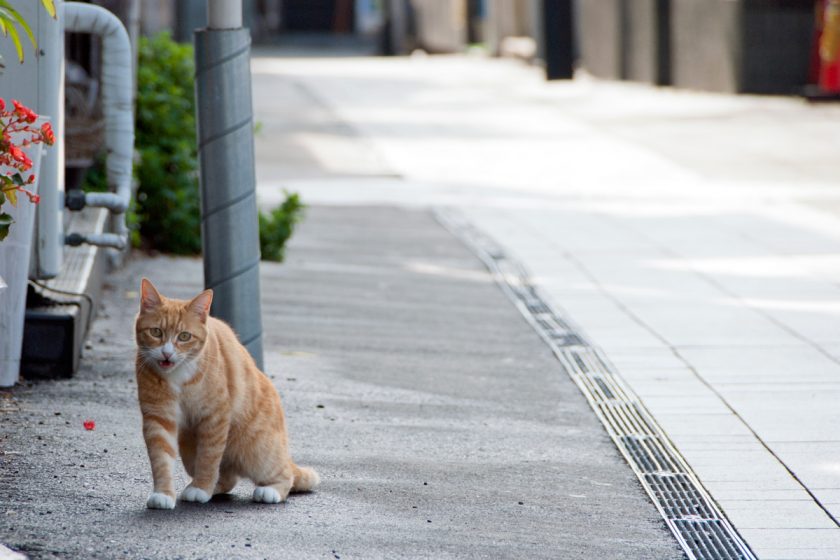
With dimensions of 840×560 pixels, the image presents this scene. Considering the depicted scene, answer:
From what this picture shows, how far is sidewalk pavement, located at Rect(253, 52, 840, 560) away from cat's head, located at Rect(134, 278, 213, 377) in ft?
6.86

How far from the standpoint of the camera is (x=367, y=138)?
75.8 feet

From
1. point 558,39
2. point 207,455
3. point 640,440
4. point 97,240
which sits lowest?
point 640,440

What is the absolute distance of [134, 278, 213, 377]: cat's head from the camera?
17.3 ft

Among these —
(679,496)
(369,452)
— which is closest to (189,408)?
(369,452)

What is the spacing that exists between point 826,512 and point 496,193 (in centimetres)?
1157

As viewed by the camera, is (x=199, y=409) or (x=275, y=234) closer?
(x=199, y=409)

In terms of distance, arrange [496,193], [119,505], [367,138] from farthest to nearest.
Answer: [367,138], [496,193], [119,505]

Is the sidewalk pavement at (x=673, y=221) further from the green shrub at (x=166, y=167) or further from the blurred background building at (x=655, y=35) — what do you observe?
the green shrub at (x=166, y=167)

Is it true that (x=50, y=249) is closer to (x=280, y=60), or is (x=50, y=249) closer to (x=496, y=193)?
(x=496, y=193)

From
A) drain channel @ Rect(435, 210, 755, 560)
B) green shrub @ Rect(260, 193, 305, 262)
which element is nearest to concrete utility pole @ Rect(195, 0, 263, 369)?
drain channel @ Rect(435, 210, 755, 560)

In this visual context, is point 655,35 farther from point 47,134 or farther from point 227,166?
point 47,134

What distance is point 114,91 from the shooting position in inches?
314

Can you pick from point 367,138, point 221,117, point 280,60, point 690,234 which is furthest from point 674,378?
point 280,60

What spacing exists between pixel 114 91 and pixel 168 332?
301cm
